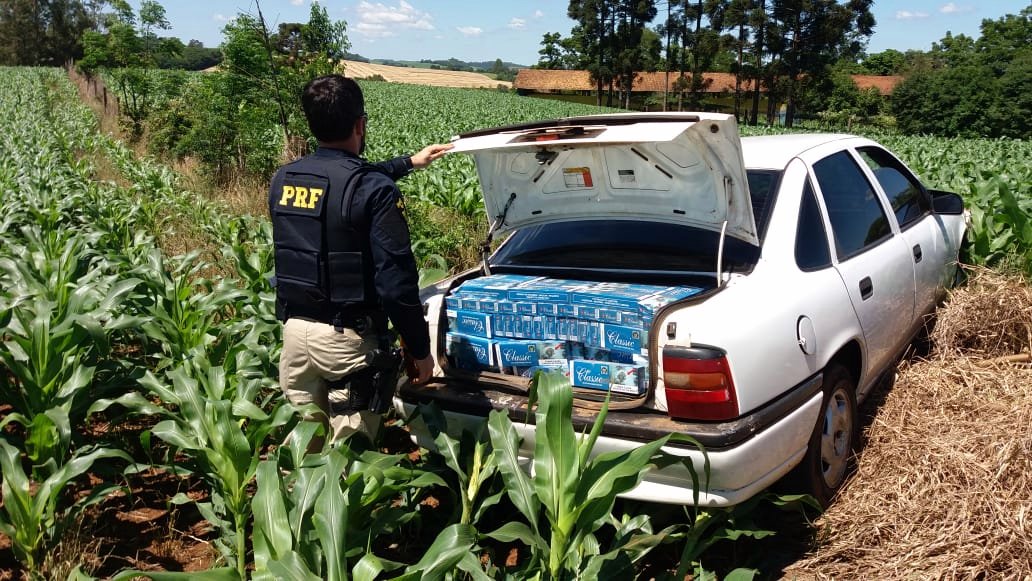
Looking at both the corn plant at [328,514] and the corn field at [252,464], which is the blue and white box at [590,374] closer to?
the corn field at [252,464]

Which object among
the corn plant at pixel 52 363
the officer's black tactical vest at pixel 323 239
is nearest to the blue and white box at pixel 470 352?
the officer's black tactical vest at pixel 323 239

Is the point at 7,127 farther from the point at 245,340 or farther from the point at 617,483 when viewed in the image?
the point at 617,483

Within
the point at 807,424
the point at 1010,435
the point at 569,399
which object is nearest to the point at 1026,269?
the point at 1010,435

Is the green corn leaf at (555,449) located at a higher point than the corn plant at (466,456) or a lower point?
higher

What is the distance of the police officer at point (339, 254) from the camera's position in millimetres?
2908

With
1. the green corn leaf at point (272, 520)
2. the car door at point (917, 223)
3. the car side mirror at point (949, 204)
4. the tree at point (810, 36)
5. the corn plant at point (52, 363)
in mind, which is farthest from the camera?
the tree at point (810, 36)

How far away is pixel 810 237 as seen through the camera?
3562 millimetres

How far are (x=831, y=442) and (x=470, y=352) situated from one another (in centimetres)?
171

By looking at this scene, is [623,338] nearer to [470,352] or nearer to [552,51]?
[470,352]

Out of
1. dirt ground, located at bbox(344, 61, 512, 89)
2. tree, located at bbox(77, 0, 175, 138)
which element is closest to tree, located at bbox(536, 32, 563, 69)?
dirt ground, located at bbox(344, 61, 512, 89)

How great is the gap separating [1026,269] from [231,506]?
17.4 ft

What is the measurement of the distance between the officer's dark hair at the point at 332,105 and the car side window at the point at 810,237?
2.04 m

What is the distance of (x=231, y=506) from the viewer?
302cm

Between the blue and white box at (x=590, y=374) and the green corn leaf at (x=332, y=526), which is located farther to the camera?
the blue and white box at (x=590, y=374)
